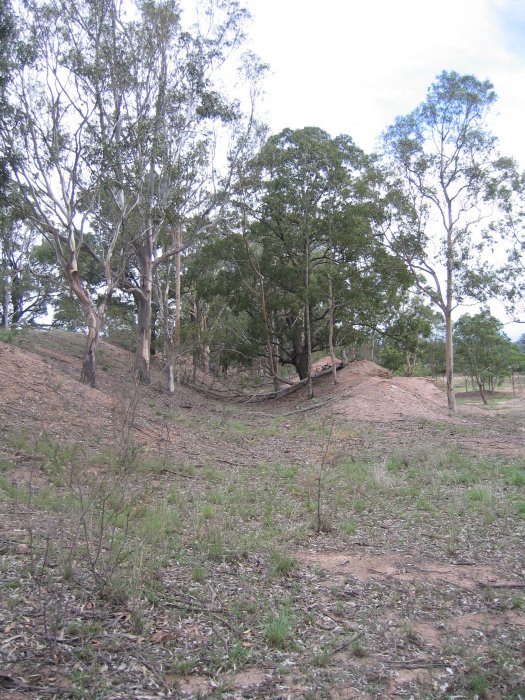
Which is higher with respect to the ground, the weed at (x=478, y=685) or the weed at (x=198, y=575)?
the weed at (x=198, y=575)

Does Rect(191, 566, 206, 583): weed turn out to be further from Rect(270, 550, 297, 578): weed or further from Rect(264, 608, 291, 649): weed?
Rect(264, 608, 291, 649): weed

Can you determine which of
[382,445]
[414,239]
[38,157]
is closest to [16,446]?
[382,445]

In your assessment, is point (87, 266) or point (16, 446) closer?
point (16, 446)

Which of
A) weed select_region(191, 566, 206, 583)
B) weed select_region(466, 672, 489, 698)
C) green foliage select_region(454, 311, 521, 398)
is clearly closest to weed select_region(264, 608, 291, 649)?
weed select_region(191, 566, 206, 583)

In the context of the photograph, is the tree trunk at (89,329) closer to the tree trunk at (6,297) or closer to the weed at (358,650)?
the weed at (358,650)

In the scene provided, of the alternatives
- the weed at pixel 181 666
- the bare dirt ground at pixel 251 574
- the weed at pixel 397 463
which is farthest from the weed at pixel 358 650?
the weed at pixel 397 463

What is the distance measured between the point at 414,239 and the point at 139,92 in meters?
11.7

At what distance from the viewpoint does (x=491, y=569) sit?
18.8 feet

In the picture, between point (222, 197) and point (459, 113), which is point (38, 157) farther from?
point (459, 113)

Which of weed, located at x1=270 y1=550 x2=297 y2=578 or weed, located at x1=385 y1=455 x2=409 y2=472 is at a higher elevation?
weed, located at x1=385 y1=455 x2=409 y2=472

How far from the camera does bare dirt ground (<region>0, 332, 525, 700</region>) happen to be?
11.8 ft

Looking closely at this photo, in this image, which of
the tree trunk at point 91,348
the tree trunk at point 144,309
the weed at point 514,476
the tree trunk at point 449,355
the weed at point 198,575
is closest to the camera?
the weed at point 198,575

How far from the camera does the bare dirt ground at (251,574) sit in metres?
3.59

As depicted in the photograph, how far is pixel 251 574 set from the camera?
17.6ft
